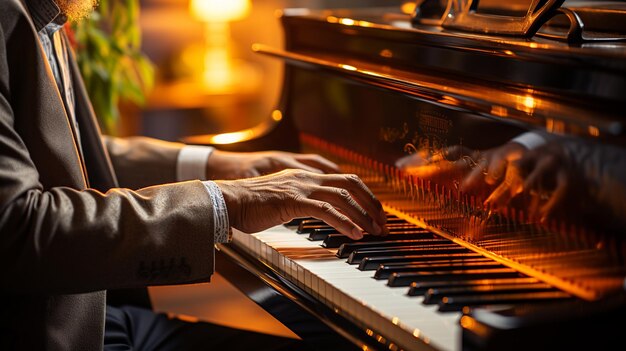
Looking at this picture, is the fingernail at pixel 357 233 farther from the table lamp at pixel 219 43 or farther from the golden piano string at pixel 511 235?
the table lamp at pixel 219 43

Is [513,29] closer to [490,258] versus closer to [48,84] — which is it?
[490,258]

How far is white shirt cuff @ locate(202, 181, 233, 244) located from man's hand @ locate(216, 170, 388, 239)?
18mm

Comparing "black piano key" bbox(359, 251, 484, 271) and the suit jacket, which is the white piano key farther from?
the suit jacket

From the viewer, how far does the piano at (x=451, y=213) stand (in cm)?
115

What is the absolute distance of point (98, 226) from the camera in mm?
1324

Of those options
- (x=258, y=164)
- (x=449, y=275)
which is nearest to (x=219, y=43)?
(x=258, y=164)

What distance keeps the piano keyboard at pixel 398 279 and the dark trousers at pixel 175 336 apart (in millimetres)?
203

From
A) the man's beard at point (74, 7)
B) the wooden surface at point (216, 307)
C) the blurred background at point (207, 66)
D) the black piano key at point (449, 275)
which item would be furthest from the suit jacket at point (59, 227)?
the blurred background at point (207, 66)

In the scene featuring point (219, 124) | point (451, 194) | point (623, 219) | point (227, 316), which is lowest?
point (227, 316)

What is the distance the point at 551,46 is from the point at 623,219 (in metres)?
0.33

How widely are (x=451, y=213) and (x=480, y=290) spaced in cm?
32

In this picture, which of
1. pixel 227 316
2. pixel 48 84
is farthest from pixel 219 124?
pixel 48 84

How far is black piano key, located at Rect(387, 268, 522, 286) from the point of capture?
1328 millimetres

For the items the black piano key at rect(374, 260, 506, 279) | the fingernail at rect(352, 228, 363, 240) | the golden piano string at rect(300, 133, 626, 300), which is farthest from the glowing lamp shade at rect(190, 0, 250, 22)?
the black piano key at rect(374, 260, 506, 279)
